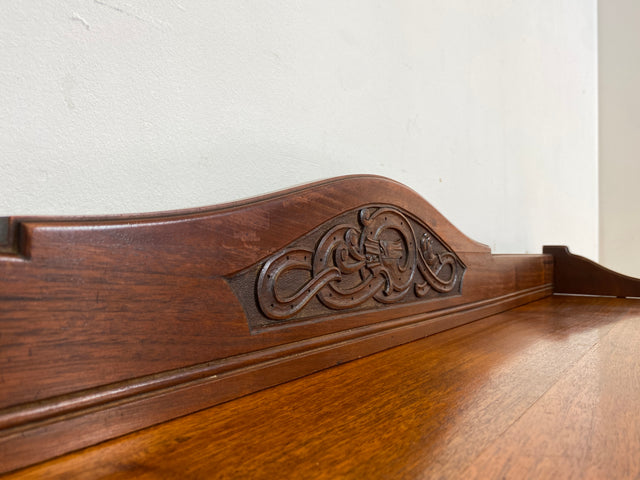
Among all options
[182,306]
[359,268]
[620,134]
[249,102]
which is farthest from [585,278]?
[620,134]

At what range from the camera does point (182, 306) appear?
44 cm

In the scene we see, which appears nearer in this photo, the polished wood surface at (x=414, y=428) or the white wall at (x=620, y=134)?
the polished wood surface at (x=414, y=428)

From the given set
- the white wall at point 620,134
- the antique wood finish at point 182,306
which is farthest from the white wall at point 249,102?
the white wall at point 620,134

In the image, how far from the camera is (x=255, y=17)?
68 cm

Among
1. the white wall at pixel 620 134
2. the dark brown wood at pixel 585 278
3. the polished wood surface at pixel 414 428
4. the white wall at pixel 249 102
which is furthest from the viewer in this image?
the white wall at pixel 620 134

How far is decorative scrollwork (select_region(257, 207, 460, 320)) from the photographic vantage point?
57cm

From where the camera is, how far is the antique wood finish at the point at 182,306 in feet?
1.12

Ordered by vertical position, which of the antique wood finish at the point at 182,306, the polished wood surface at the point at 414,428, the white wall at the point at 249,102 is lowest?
the polished wood surface at the point at 414,428

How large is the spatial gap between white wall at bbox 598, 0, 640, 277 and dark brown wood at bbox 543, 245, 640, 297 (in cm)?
151

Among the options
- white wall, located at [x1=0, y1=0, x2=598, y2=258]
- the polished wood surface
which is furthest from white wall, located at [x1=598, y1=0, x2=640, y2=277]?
the polished wood surface

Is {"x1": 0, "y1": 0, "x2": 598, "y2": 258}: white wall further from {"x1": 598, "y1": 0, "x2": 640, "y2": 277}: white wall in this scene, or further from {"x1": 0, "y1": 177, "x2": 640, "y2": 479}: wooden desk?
{"x1": 598, "y1": 0, "x2": 640, "y2": 277}: white wall

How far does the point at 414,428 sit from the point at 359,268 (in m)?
0.33

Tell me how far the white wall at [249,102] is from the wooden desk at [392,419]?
0.77 ft

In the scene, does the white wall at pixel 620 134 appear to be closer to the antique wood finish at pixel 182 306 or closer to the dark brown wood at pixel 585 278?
the dark brown wood at pixel 585 278
